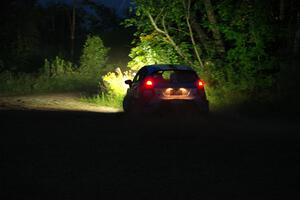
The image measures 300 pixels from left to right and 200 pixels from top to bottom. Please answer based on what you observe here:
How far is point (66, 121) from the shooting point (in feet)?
53.0

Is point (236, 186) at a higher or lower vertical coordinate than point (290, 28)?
lower

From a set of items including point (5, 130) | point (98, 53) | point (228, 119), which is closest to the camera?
point (5, 130)

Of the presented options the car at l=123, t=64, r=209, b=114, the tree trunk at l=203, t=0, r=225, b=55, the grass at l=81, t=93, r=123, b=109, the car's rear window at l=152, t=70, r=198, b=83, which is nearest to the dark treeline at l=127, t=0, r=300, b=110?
the tree trunk at l=203, t=0, r=225, b=55

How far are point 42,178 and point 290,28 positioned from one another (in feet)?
47.9

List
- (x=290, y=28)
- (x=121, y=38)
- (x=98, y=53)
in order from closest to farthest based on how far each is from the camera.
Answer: (x=290, y=28) < (x=98, y=53) < (x=121, y=38)

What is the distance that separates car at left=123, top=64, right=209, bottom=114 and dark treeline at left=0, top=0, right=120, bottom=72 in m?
21.1

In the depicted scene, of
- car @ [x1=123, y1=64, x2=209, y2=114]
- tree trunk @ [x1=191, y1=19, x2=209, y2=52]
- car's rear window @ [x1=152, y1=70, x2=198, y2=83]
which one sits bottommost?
car @ [x1=123, y1=64, x2=209, y2=114]

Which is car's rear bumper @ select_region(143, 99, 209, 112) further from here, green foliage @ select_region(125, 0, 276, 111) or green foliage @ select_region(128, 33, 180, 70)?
green foliage @ select_region(128, 33, 180, 70)

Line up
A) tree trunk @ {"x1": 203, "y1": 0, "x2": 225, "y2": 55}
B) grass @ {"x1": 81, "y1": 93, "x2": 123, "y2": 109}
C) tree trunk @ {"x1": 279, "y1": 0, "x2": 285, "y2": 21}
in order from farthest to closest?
tree trunk @ {"x1": 203, "y1": 0, "x2": 225, "y2": 55}
grass @ {"x1": 81, "y1": 93, "x2": 123, "y2": 109}
tree trunk @ {"x1": 279, "y1": 0, "x2": 285, "y2": 21}

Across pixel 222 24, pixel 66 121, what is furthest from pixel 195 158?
pixel 222 24

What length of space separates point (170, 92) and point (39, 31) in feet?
200

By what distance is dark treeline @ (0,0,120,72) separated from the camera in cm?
3928

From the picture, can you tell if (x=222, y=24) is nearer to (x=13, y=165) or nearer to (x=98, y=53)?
(x=13, y=165)

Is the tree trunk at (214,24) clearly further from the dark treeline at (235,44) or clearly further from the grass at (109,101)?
the grass at (109,101)
